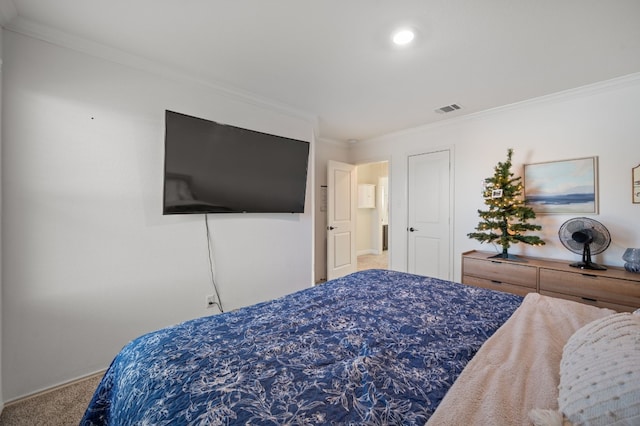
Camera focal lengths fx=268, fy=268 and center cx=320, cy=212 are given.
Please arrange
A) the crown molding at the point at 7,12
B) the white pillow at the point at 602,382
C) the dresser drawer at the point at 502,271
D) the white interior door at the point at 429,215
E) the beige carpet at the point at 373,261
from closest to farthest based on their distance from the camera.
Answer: the white pillow at the point at 602,382 < the crown molding at the point at 7,12 < the dresser drawer at the point at 502,271 < the white interior door at the point at 429,215 < the beige carpet at the point at 373,261

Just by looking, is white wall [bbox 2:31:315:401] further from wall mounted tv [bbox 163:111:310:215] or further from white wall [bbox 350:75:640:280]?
white wall [bbox 350:75:640:280]

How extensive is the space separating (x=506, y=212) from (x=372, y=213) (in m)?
4.35

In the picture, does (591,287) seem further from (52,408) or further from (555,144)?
(52,408)

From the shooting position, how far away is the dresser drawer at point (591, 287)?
216 cm

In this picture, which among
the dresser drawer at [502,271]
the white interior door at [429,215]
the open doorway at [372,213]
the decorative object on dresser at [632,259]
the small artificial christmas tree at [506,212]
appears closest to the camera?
the decorative object on dresser at [632,259]

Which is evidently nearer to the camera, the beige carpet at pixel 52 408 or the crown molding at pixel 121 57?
the beige carpet at pixel 52 408

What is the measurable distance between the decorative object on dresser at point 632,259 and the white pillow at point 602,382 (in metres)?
2.18

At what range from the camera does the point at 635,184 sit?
2.49 m

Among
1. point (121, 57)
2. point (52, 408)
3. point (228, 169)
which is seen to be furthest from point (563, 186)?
point (52, 408)

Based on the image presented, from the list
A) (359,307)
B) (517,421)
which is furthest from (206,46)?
(517,421)

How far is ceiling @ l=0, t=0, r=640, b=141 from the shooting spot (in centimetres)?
167

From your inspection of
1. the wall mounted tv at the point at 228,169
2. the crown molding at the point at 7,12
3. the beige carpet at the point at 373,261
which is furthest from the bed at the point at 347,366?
the beige carpet at the point at 373,261

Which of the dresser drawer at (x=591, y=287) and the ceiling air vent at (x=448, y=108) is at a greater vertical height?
the ceiling air vent at (x=448, y=108)

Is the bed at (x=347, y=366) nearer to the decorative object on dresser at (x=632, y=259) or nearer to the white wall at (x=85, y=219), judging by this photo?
the white wall at (x=85, y=219)
